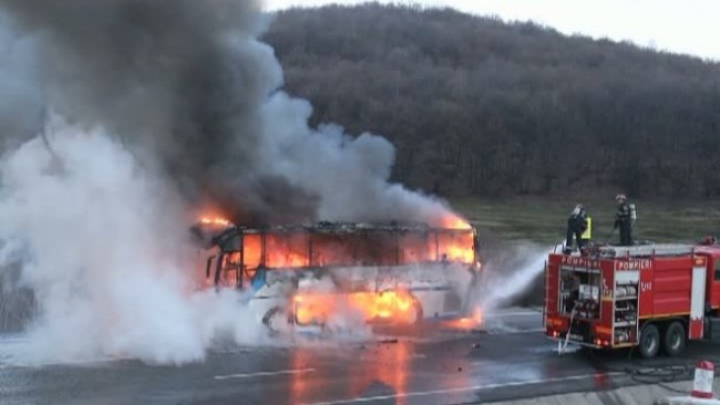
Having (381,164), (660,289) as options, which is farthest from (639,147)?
(660,289)

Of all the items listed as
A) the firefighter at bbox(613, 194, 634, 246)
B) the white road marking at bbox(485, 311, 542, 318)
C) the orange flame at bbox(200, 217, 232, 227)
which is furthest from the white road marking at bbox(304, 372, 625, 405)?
the orange flame at bbox(200, 217, 232, 227)

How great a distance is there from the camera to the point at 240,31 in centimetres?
2061

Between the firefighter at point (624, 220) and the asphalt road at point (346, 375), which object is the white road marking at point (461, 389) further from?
the firefighter at point (624, 220)

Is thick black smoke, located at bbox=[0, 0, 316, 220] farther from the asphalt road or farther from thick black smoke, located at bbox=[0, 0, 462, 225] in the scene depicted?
the asphalt road

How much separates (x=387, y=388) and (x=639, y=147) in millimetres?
61351

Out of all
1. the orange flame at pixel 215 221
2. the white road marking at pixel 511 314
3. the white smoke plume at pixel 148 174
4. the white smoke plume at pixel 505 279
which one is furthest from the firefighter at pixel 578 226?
the orange flame at pixel 215 221

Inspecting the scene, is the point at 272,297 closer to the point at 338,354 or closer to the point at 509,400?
the point at 338,354

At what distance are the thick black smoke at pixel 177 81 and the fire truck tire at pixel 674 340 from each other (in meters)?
8.33

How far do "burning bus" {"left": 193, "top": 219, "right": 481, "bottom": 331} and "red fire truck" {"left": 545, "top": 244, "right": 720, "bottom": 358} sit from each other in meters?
2.88

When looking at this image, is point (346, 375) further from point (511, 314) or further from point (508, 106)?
point (508, 106)

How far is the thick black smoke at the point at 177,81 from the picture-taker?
17.3 metres

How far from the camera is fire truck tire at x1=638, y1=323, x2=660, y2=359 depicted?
16219mm

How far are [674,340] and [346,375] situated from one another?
6.72 m

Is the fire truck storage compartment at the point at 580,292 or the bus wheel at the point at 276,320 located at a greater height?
the fire truck storage compartment at the point at 580,292
